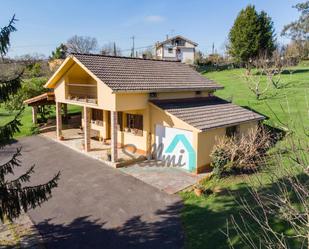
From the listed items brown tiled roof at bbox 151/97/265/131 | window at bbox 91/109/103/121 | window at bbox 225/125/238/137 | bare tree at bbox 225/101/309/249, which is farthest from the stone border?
window at bbox 91/109/103/121

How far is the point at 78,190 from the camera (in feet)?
50.6

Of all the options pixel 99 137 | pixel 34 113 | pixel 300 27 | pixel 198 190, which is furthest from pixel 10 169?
pixel 300 27

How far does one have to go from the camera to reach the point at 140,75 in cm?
2119

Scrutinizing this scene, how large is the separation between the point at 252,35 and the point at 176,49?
1305 inches

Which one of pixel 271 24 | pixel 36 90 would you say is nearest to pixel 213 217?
pixel 36 90

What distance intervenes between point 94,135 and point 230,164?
14.0 meters

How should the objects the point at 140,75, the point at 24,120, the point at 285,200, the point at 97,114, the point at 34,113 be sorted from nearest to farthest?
1. the point at 285,200
2. the point at 140,75
3. the point at 97,114
4. the point at 34,113
5. the point at 24,120

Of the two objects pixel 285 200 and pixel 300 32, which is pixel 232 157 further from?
pixel 300 32

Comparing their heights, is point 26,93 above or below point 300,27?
below

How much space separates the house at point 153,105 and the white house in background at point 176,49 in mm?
55849

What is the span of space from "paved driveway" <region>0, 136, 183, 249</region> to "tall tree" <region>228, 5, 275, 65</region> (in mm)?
37962

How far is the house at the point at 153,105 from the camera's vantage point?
58.7 feet

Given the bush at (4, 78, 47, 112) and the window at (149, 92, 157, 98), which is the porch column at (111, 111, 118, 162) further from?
the bush at (4, 78, 47, 112)

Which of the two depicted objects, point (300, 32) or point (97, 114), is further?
point (300, 32)
